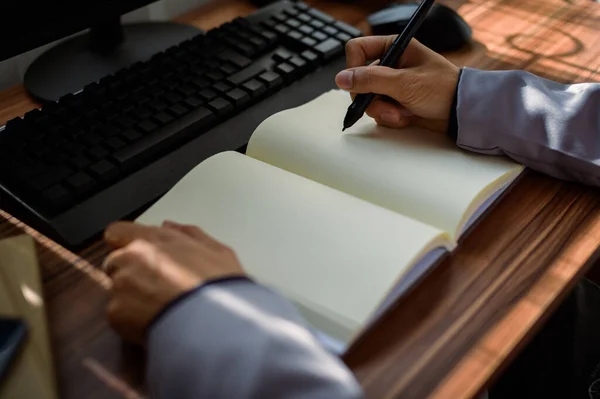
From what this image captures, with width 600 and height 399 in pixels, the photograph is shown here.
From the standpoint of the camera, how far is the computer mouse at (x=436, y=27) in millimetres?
931

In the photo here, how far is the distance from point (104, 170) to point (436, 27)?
51 cm

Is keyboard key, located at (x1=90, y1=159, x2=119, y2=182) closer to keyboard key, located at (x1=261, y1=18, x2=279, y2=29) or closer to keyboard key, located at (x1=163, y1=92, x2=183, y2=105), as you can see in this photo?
keyboard key, located at (x1=163, y1=92, x2=183, y2=105)

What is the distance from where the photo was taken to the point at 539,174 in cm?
73

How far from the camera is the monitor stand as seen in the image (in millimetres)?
862

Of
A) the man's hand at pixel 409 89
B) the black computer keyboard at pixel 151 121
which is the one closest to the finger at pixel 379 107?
the man's hand at pixel 409 89

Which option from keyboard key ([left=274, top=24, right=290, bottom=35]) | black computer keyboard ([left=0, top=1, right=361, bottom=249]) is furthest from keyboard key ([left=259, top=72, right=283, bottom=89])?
keyboard key ([left=274, top=24, right=290, bottom=35])

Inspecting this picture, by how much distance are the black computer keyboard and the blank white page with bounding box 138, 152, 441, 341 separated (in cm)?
5

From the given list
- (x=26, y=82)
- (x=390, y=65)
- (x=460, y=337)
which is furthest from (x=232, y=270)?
(x=26, y=82)

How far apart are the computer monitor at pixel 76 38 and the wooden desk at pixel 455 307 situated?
25cm

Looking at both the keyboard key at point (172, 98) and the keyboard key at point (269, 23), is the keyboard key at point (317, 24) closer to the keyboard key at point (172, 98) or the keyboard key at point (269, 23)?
the keyboard key at point (269, 23)

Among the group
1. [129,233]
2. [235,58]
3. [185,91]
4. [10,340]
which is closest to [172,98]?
[185,91]

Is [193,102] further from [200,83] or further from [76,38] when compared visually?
[76,38]

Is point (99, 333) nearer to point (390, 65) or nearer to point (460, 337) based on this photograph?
point (460, 337)

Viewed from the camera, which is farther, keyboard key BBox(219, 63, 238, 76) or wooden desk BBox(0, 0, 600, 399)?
keyboard key BBox(219, 63, 238, 76)
